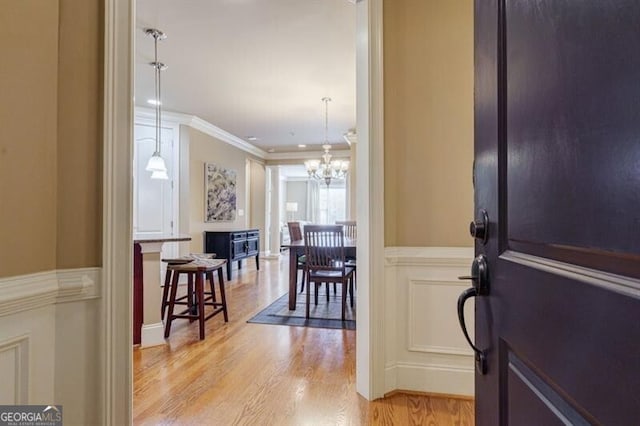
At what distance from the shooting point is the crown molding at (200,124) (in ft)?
16.3

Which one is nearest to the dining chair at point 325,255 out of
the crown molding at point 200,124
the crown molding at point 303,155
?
the crown molding at point 200,124

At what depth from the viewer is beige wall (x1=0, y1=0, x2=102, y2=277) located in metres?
0.95

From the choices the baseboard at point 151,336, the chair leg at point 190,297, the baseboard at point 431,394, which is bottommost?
the baseboard at point 431,394

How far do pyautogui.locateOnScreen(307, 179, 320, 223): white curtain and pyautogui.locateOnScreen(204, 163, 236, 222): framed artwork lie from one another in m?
6.48

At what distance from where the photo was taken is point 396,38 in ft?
6.77

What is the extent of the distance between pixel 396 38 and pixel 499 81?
5.22ft

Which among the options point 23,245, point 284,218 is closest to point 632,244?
point 23,245

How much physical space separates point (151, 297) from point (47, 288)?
1.89 metres

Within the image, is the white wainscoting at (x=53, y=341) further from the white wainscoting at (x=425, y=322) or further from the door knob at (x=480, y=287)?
the white wainscoting at (x=425, y=322)

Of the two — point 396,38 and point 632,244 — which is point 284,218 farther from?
point 632,244

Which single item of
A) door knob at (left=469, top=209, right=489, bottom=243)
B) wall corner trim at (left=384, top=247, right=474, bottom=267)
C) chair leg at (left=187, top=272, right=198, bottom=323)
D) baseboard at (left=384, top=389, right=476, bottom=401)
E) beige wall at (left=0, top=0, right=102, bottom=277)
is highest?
beige wall at (left=0, top=0, right=102, bottom=277)

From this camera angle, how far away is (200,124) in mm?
5621

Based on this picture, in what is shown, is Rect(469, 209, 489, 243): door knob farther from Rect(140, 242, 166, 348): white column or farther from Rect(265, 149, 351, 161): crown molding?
Rect(265, 149, 351, 161): crown molding

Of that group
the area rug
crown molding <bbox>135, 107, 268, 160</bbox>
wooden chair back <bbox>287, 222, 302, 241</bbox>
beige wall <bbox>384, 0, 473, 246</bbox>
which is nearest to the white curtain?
crown molding <bbox>135, 107, 268, 160</bbox>
